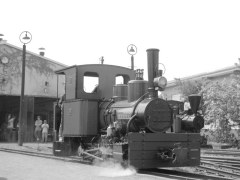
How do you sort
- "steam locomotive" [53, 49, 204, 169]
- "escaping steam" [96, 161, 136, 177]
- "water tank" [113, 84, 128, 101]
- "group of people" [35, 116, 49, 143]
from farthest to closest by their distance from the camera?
"group of people" [35, 116, 49, 143], "water tank" [113, 84, 128, 101], "steam locomotive" [53, 49, 204, 169], "escaping steam" [96, 161, 136, 177]

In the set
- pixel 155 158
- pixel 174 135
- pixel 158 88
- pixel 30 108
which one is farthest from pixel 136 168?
pixel 30 108

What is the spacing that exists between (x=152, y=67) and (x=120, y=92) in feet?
6.60

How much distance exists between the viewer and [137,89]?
33.9 ft

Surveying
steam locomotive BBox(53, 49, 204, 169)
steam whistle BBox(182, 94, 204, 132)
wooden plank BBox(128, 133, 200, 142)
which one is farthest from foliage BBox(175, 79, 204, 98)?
wooden plank BBox(128, 133, 200, 142)

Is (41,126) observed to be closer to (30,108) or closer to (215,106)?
(30,108)

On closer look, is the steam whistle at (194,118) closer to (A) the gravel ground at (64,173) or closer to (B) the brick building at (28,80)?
(A) the gravel ground at (64,173)

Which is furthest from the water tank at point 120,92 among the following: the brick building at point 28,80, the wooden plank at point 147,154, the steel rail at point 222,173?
the brick building at point 28,80

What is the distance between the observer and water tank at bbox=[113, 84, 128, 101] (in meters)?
11.4

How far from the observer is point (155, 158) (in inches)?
366

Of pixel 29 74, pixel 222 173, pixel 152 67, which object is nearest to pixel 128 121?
pixel 152 67

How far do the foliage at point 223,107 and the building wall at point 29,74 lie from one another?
12038mm

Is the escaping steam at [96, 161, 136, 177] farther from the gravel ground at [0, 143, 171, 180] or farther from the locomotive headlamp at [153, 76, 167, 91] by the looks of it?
the locomotive headlamp at [153, 76, 167, 91]

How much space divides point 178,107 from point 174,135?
3.75ft

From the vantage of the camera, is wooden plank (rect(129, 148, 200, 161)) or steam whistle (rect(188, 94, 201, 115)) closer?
wooden plank (rect(129, 148, 200, 161))
